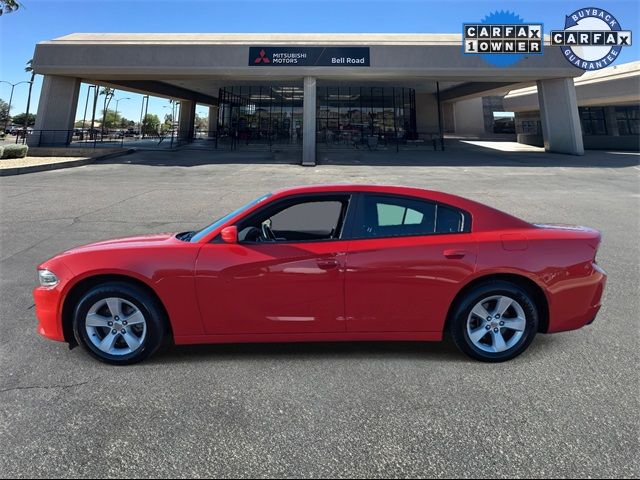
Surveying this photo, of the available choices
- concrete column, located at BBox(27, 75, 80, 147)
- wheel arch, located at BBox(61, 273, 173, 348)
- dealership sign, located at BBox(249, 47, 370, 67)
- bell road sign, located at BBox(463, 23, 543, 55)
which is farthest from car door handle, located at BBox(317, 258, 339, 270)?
concrete column, located at BBox(27, 75, 80, 147)

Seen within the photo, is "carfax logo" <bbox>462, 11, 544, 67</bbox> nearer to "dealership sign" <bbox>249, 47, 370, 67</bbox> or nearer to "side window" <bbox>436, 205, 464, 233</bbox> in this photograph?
"dealership sign" <bbox>249, 47, 370, 67</bbox>

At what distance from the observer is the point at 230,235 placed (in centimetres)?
323

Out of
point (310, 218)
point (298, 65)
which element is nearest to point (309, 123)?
point (298, 65)

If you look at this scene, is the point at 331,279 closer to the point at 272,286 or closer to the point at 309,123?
the point at 272,286

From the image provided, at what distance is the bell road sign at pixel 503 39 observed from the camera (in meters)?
23.5

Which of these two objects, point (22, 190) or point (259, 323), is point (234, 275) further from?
point (22, 190)

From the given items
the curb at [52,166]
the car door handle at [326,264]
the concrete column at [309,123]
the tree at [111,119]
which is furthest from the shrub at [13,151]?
the tree at [111,119]

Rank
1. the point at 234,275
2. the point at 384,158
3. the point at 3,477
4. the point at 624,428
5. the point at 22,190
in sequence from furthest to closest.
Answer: the point at 384,158 → the point at 22,190 → the point at 234,275 → the point at 624,428 → the point at 3,477

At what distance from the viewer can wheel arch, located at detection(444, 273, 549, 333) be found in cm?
330

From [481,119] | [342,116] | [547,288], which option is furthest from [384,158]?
[481,119]

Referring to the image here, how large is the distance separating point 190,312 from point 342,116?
120 ft

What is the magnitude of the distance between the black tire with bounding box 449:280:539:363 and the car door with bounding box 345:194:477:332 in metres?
0.12

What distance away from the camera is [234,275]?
3189 millimetres

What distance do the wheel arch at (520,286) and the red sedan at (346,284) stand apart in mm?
10
